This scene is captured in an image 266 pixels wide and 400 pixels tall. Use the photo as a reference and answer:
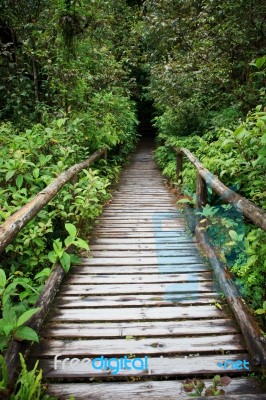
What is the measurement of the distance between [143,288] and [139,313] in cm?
46

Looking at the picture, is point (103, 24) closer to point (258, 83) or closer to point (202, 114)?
point (202, 114)

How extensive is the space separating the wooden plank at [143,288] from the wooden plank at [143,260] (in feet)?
1.82

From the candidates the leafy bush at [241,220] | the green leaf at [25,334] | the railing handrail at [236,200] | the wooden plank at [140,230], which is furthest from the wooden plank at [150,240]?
the green leaf at [25,334]

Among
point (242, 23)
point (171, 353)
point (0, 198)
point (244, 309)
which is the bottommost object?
point (171, 353)

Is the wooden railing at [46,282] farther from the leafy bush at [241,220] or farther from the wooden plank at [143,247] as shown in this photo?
the leafy bush at [241,220]

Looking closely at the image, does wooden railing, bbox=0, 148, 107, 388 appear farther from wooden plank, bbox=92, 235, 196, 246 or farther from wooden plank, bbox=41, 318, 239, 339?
wooden plank, bbox=92, 235, 196, 246

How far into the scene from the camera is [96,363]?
2410mm

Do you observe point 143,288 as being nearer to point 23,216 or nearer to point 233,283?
point 233,283

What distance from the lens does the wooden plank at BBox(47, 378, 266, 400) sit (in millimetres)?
2143

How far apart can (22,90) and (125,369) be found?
23.7 ft

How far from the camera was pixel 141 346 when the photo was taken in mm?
2574

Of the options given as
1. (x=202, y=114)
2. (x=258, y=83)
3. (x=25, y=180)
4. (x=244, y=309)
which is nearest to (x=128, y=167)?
(x=202, y=114)

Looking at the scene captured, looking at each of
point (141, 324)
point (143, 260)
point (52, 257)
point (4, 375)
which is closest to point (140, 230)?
point (143, 260)

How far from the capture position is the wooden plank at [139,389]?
2143 millimetres
